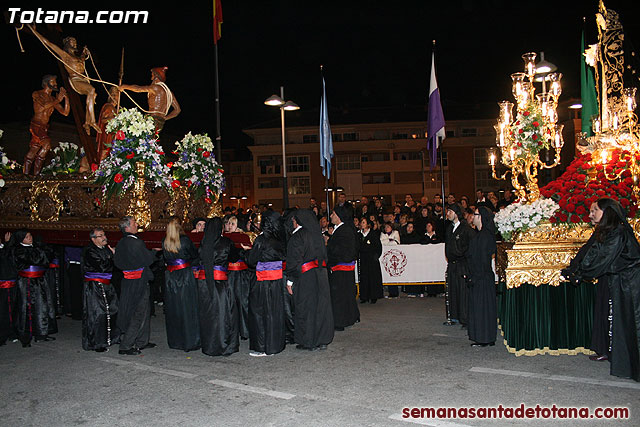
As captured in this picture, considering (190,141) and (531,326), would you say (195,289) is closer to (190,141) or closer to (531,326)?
(190,141)

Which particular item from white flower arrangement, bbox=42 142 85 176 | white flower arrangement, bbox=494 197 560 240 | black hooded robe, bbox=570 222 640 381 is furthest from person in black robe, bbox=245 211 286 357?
white flower arrangement, bbox=42 142 85 176

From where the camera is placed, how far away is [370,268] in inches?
516

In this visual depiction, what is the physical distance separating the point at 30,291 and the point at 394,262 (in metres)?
8.02

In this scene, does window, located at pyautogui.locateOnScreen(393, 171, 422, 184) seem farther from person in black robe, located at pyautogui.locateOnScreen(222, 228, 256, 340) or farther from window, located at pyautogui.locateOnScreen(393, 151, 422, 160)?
person in black robe, located at pyautogui.locateOnScreen(222, 228, 256, 340)

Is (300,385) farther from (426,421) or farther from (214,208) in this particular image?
(214,208)

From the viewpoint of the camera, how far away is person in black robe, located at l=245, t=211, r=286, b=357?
8.07 metres

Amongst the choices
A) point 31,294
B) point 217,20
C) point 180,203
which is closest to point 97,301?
point 31,294

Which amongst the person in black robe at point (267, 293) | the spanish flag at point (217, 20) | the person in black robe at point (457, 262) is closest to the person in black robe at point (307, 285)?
the person in black robe at point (267, 293)

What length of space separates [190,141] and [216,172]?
0.81 meters

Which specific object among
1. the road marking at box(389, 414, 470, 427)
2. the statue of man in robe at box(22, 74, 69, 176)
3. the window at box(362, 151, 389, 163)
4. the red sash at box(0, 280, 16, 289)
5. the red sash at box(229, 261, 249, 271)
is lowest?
the road marking at box(389, 414, 470, 427)

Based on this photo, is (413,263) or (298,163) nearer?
(413,263)

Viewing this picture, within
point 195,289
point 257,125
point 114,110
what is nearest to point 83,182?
point 114,110

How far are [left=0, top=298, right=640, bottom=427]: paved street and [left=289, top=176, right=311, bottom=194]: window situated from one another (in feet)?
146

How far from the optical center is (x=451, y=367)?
23.0 ft
